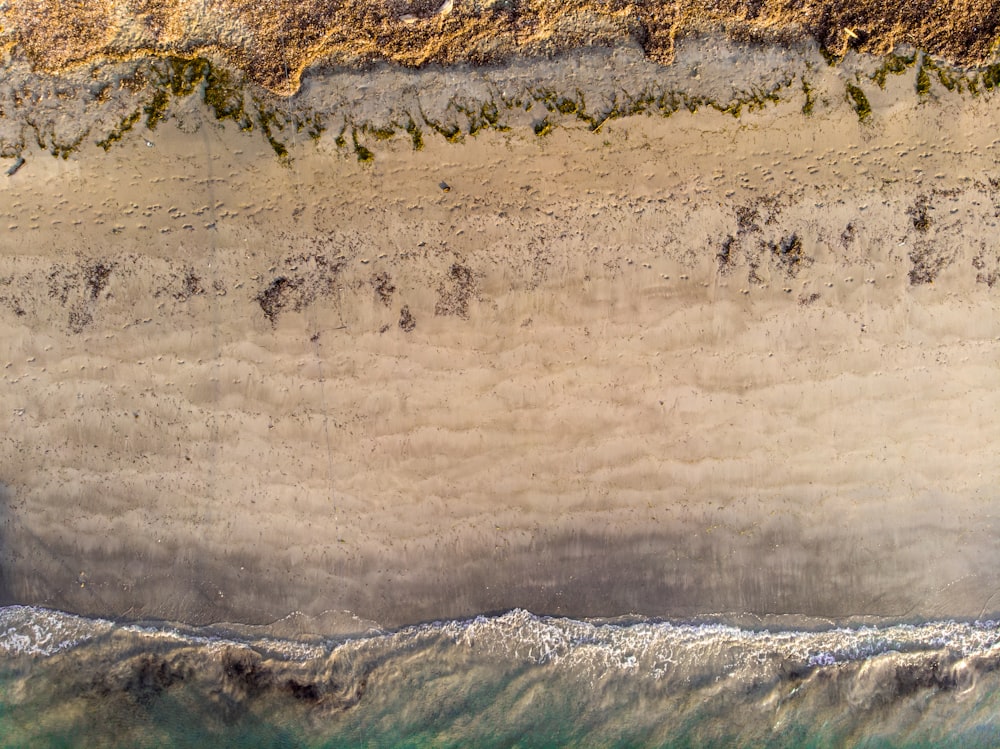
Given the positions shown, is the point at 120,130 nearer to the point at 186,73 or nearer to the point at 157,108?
the point at 157,108

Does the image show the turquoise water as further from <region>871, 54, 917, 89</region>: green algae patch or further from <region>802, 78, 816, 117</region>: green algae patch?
<region>871, 54, 917, 89</region>: green algae patch

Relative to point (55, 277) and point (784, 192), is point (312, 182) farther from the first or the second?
point (784, 192)

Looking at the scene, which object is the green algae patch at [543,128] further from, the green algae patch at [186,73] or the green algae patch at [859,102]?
the green algae patch at [186,73]

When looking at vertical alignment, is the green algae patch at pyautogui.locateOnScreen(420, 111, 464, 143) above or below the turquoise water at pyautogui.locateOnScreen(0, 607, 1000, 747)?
above

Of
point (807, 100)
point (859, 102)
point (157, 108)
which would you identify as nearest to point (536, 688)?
point (807, 100)

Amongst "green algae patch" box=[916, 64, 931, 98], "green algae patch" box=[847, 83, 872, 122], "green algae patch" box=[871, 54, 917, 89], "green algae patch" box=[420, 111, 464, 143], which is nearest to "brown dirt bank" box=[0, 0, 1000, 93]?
"green algae patch" box=[871, 54, 917, 89]

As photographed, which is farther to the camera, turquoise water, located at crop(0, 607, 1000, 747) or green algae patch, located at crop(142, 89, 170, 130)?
green algae patch, located at crop(142, 89, 170, 130)
